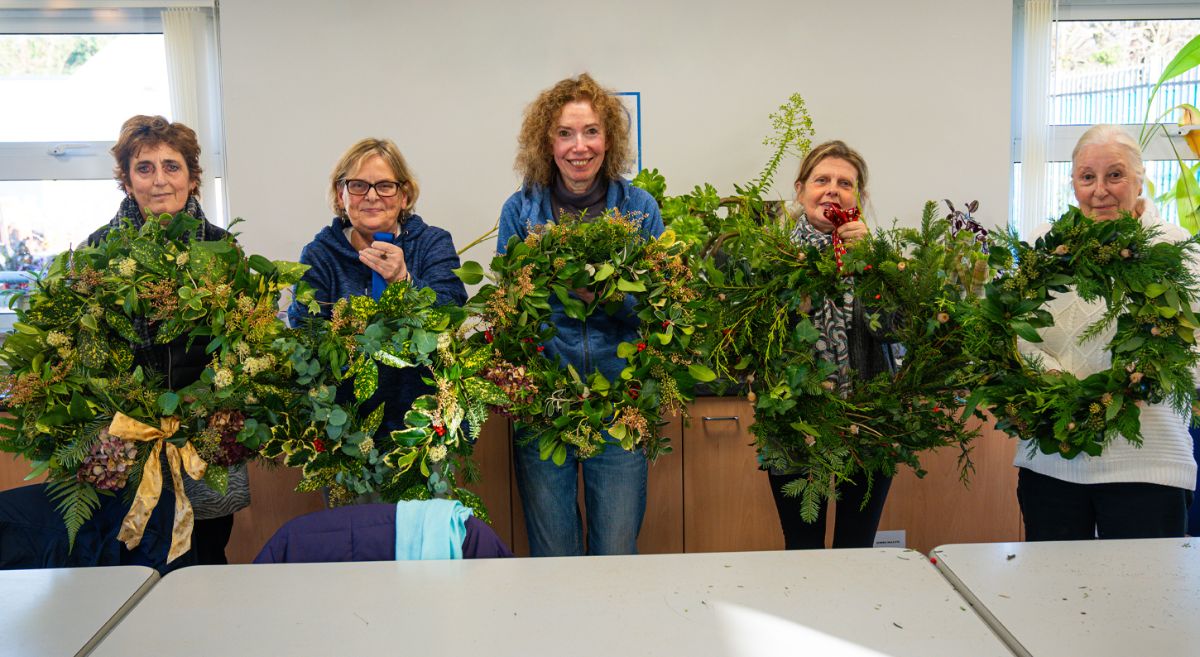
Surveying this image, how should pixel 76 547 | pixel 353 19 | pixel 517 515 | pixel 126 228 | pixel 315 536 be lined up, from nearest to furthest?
pixel 315 536
pixel 76 547
pixel 126 228
pixel 517 515
pixel 353 19

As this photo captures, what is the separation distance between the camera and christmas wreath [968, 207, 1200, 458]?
1936mm

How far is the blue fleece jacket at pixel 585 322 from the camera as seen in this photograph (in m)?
2.31

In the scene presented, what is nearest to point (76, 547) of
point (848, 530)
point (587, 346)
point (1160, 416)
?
point (587, 346)

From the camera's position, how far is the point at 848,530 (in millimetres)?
2498

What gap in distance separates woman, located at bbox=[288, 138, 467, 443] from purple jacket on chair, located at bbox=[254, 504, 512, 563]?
1.74 feet

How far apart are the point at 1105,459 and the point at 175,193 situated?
255 centimetres

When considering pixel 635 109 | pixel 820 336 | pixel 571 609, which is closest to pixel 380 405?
pixel 571 609

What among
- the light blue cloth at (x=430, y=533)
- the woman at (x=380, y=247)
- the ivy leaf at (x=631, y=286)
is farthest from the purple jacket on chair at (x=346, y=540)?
the ivy leaf at (x=631, y=286)

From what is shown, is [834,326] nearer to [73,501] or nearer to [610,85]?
[73,501]

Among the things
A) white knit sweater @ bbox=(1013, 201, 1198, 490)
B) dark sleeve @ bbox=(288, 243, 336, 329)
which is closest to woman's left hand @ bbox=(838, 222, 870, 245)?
white knit sweater @ bbox=(1013, 201, 1198, 490)

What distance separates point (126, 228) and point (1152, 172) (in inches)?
179

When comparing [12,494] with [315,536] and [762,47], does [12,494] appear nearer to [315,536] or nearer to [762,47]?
[315,536]

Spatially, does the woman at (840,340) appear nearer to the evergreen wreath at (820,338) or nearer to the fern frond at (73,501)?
the evergreen wreath at (820,338)

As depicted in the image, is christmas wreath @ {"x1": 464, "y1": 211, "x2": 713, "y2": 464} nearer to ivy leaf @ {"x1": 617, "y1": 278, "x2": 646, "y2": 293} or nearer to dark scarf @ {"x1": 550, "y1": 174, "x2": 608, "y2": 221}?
ivy leaf @ {"x1": 617, "y1": 278, "x2": 646, "y2": 293}
